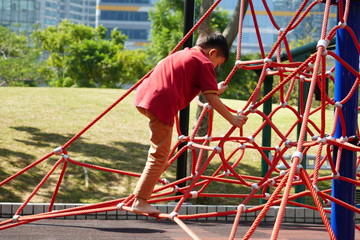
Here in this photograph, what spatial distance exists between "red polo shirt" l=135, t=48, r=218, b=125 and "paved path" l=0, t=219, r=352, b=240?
1875 mm

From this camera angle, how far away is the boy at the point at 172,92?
3.30 metres

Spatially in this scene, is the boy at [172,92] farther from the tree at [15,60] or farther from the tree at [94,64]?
the tree at [15,60]

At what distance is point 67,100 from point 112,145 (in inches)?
147

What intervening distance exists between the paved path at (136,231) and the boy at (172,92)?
5.43 ft

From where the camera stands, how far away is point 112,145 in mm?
9148

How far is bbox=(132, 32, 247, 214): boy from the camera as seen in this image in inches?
130

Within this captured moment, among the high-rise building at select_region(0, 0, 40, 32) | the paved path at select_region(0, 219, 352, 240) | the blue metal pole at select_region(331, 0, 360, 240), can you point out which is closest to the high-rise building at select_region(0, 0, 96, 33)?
the high-rise building at select_region(0, 0, 40, 32)

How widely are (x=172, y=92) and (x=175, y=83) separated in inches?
2.1

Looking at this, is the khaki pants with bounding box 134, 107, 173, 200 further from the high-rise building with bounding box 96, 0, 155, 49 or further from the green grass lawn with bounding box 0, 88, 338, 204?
the high-rise building with bounding box 96, 0, 155, 49

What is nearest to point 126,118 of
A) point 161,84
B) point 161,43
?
point 161,84

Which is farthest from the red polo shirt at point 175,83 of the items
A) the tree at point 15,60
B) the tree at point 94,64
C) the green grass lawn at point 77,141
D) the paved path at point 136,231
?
the tree at point 15,60

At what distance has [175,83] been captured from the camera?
11.0 feet

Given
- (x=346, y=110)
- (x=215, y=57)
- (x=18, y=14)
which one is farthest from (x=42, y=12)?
(x=346, y=110)

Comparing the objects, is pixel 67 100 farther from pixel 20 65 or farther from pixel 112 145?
pixel 20 65
